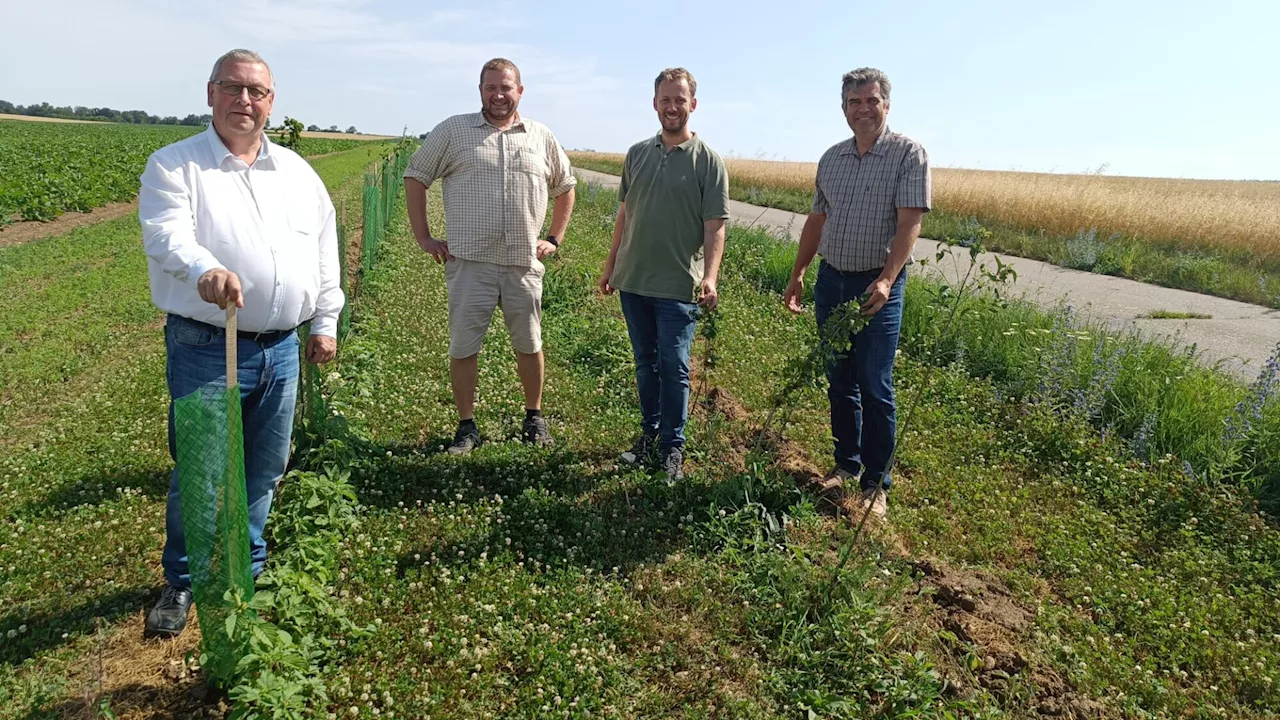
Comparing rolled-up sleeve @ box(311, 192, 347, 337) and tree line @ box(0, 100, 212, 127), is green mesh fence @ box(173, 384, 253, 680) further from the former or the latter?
tree line @ box(0, 100, 212, 127)

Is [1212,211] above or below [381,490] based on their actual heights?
above

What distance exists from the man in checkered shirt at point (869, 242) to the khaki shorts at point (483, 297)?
1.68 meters

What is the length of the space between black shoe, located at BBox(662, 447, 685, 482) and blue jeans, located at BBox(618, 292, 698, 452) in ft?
0.15

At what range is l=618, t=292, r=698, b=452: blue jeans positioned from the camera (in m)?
4.55

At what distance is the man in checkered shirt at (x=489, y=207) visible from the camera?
4.52m

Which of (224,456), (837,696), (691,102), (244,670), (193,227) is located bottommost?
(837,696)

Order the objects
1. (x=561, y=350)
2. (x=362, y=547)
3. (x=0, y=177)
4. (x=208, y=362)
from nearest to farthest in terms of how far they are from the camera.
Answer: (x=208, y=362) → (x=362, y=547) → (x=561, y=350) → (x=0, y=177)

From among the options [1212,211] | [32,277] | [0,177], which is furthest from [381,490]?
[1212,211]

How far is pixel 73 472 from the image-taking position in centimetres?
441

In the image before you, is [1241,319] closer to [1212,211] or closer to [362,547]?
[1212,211]

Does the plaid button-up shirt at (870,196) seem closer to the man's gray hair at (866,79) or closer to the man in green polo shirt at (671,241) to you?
the man's gray hair at (866,79)

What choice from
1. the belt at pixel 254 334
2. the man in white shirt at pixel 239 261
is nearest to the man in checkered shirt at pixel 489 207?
the man in white shirt at pixel 239 261

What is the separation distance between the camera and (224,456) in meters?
2.62

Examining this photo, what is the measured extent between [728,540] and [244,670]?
231cm
